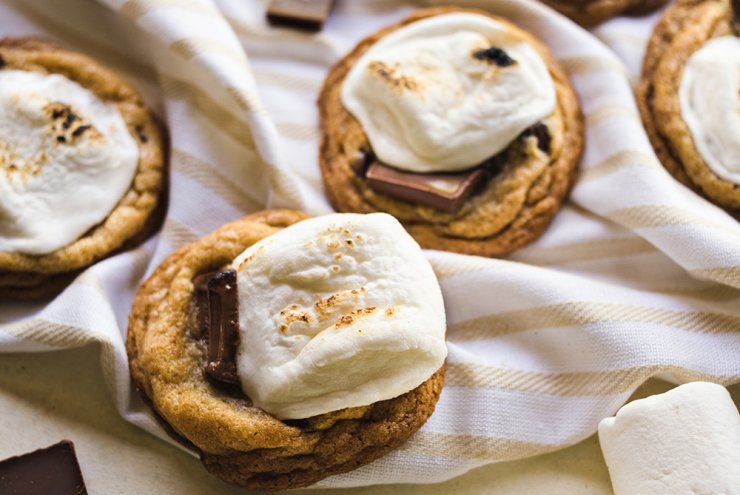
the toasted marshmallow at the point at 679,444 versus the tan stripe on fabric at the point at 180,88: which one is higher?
the tan stripe on fabric at the point at 180,88

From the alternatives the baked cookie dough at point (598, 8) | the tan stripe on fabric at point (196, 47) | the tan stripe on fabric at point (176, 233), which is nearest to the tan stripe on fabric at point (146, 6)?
the tan stripe on fabric at point (196, 47)

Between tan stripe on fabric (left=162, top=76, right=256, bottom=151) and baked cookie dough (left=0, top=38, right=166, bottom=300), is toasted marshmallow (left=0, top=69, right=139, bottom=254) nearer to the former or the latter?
baked cookie dough (left=0, top=38, right=166, bottom=300)

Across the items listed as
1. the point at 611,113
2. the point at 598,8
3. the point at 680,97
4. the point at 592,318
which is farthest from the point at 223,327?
the point at 598,8

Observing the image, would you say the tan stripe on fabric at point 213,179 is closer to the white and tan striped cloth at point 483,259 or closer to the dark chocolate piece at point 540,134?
the white and tan striped cloth at point 483,259

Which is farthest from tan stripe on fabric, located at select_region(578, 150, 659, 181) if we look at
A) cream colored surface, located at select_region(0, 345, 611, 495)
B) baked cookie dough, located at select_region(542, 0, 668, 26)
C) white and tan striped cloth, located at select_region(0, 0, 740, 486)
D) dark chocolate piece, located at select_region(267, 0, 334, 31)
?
dark chocolate piece, located at select_region(267, 0, 334, 31)

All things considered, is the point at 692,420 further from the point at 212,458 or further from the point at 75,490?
the point at 75,490

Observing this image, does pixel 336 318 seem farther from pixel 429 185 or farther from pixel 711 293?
pixel 711 293
